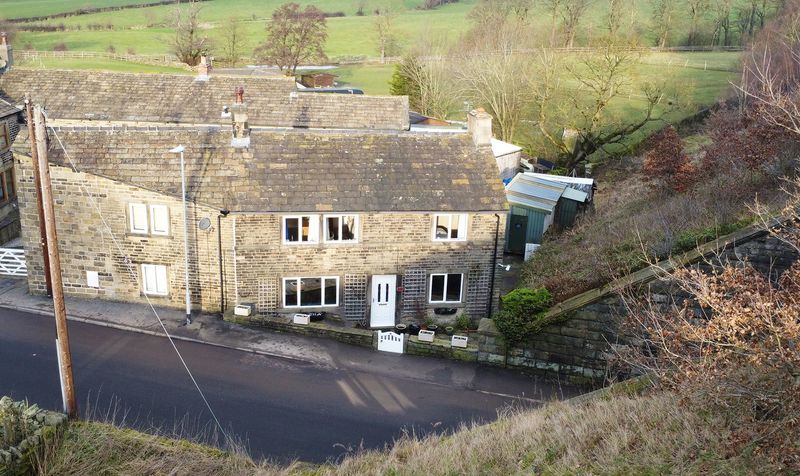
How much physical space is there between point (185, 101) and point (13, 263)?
12693 millimetres

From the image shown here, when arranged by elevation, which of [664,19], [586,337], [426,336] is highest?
[664,19]

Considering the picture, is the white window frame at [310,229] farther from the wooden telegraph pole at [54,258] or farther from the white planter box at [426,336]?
the wooden telegraph pole at [54,258]

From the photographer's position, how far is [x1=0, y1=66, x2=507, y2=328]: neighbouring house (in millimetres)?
22734

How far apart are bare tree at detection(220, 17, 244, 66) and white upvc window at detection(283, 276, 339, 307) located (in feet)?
205

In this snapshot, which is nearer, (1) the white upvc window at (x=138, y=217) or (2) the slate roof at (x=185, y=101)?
(1) the white upvc window at (x=138, y=217)

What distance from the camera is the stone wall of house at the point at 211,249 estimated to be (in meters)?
22.7

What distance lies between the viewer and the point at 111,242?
76.5 ft

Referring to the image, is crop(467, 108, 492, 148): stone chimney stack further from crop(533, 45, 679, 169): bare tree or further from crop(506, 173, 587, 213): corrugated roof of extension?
crop(533, 45, 679, 169): bare tree

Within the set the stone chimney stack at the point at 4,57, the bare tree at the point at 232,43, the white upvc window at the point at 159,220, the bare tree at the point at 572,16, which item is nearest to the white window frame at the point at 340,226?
the white upvc window at the point at 159,220

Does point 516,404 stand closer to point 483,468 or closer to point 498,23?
point 483,468

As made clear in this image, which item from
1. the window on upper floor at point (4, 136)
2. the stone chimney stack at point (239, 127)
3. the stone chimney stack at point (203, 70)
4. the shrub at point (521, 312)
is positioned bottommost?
the shrub at point (521, 312)

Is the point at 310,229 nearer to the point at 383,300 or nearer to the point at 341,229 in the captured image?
the point at 341,229

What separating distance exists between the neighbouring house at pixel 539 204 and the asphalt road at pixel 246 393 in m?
12.9

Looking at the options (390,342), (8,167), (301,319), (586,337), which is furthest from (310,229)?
(8,167)
